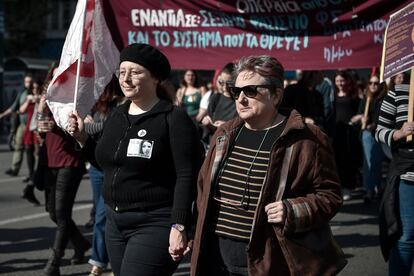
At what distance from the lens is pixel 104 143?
14.0ft

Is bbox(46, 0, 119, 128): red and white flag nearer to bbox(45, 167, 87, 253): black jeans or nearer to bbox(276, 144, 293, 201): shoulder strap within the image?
bbox(45, 167, 87, 253): black jeans

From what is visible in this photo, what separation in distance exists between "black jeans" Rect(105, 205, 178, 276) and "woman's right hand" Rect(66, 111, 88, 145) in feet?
1.68

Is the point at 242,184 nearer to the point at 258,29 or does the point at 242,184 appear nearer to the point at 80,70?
the point at 80,70

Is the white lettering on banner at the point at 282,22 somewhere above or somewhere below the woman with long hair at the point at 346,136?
above

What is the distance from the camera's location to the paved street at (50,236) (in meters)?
6.96

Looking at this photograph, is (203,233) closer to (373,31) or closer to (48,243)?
(373,31)

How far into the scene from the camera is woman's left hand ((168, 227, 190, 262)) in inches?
154

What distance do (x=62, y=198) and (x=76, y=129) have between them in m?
2.26

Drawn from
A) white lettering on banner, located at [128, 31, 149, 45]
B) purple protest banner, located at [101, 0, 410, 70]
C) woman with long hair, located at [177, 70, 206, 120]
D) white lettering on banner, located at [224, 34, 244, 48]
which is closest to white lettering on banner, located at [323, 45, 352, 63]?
purple protest banner, located at [101, 0, 410, 70]

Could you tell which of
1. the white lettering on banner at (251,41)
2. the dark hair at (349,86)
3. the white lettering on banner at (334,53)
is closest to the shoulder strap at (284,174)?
the white lettering on banner at (334,53)

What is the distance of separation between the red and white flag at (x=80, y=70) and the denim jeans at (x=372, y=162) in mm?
6152

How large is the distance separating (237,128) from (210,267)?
659 millimetres

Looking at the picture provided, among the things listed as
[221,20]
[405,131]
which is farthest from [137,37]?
[405,131]

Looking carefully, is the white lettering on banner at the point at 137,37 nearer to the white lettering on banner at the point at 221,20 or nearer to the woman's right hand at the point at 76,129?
the white lettering on banner at the point at 221,20
